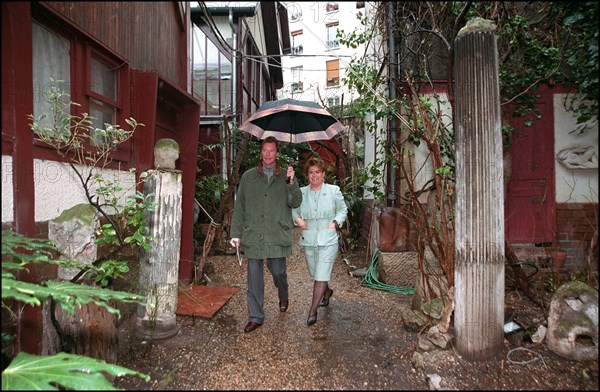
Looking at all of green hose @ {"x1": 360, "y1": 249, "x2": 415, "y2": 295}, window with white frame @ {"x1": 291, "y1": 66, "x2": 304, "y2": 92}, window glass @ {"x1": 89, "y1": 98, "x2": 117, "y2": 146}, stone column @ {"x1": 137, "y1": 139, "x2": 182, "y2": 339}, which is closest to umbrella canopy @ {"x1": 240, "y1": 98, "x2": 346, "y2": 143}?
stone column @ {"x1": 137, "y1": 139, "x2": 182, "y2": 339}

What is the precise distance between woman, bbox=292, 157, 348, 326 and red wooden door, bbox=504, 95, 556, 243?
9.94 ft

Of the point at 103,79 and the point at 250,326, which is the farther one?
the point at 103,79

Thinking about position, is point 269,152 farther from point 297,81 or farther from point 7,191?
point 297,81

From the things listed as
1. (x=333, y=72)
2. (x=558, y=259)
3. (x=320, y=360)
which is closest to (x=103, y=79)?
(x=320, y=360)

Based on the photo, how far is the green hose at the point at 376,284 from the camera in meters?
4.73

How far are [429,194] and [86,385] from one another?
4.65m

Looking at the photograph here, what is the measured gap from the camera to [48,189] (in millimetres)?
2820

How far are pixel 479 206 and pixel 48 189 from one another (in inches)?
131

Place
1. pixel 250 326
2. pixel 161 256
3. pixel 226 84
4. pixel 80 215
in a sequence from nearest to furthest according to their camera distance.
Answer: pixel 80 215 → pixel 161 256 → pixel 250 326 → pixel 226 84

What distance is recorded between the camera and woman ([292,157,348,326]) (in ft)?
12.1

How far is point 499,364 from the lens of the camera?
8.50ft

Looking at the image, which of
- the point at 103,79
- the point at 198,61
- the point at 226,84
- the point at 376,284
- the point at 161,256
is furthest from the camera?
the point at 226,84

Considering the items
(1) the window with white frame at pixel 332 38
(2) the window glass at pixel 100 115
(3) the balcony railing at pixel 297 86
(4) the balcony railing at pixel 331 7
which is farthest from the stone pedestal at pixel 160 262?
(3) the balcony railing at pixel 297 86

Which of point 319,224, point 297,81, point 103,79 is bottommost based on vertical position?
point 319,224
